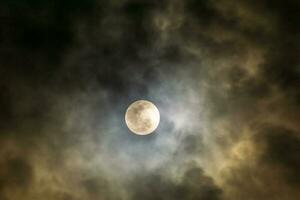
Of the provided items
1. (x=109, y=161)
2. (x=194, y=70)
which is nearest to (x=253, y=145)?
(x=194, y=70)

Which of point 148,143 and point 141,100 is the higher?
point 141,100

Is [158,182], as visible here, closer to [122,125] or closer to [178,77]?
[122,125]

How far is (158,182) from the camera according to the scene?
3150cm

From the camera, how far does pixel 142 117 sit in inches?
1132

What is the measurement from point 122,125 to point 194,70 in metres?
7.76

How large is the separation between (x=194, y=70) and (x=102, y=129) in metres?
9.32

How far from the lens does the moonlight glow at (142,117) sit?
28641 mm

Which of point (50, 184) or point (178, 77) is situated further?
point (50, 184)

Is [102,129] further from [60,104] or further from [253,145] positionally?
[253,145]

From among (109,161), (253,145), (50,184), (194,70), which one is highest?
(194,70)

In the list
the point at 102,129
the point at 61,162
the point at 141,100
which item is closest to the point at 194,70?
the point at 141,100

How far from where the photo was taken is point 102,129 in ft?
101

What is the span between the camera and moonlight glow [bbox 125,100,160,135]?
28641 millimetres

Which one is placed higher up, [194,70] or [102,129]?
[194,70]
